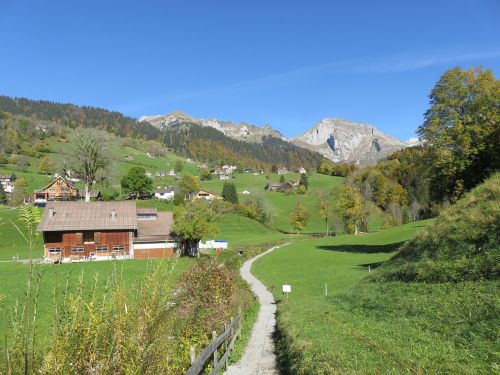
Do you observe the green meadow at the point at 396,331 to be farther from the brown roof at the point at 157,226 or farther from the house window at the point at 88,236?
the house window at the point at 88,236

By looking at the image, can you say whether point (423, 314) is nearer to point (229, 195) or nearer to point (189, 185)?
point (229, 195)

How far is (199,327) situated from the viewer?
46.4 ft

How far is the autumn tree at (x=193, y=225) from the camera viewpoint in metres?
62.8

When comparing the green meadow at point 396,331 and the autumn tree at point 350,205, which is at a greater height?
the autumn tree at point 350,205

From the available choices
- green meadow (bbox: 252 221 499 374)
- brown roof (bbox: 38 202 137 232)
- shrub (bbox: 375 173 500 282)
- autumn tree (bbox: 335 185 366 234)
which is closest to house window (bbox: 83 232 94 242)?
brown roof (bbox: 38 202 137 232)

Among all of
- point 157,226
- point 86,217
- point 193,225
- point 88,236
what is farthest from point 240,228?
point 88,236

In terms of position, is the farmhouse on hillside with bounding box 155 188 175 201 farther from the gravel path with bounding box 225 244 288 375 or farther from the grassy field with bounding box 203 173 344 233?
the gravel path with bounding box 225 244 288 375

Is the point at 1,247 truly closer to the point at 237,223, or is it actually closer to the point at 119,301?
the point at 237,223

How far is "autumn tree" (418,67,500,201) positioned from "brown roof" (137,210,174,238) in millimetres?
42691

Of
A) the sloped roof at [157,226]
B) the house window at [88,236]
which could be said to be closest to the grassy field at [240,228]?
the sloped roof at [157,226]

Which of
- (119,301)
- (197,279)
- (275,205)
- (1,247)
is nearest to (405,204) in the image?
(275,205)

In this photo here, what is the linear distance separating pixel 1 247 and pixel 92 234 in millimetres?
21796

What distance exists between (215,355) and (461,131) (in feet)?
118

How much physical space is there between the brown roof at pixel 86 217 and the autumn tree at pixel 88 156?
33.2ft
